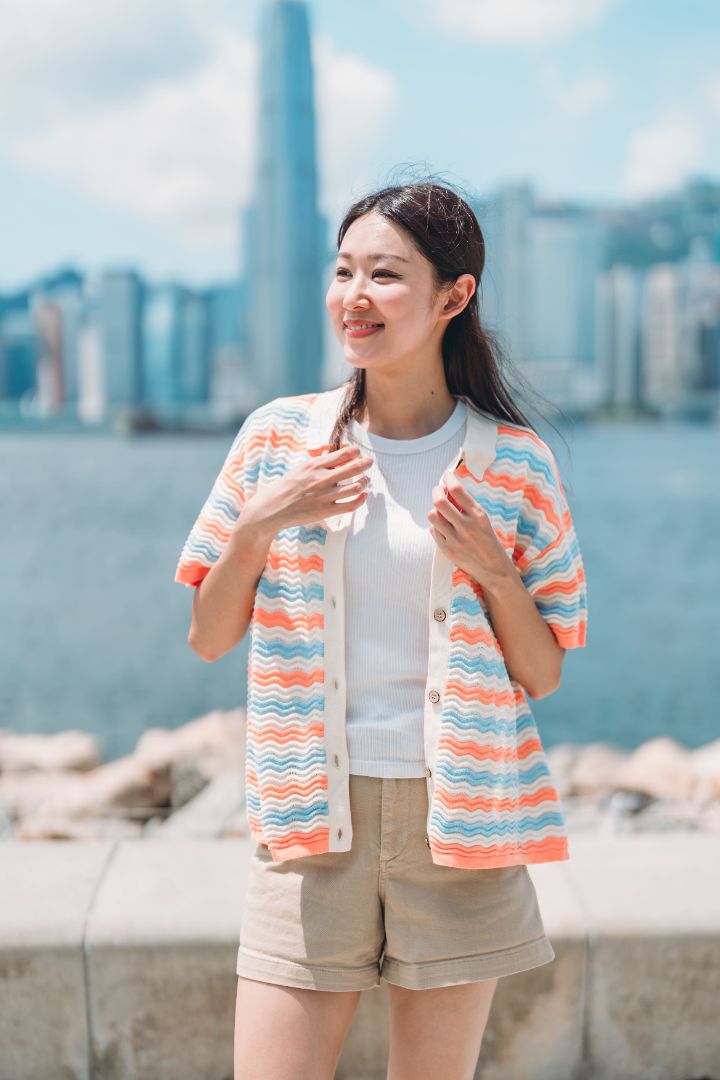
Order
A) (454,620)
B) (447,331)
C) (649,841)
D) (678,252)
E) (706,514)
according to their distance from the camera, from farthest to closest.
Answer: (678,252), (706,514), (649,841), (447,331), (454,620)

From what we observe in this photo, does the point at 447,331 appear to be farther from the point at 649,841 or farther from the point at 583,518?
the point at 583,518

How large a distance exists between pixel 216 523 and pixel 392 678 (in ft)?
1.08

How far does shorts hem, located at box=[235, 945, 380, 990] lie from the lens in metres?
1.53

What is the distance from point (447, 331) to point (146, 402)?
60.2 m

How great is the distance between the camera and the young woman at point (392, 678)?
154 centimetres

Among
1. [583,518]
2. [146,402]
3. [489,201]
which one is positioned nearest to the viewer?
[489,201]

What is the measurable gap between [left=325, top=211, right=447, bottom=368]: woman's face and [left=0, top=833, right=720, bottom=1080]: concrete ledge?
1.13m

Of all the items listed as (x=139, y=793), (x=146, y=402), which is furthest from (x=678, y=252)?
(x=139, y=793)

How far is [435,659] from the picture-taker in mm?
1559

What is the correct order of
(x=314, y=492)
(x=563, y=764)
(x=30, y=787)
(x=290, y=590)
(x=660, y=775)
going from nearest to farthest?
1. (x=314, y=492)
2. (x=290, y=590)
3. (x=660, y=775)
4. (x=30, y=787)
5. (x=563, y=764)

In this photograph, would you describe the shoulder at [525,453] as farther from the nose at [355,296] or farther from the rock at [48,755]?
the rock at [48,755]

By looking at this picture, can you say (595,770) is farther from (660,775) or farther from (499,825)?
(499,825)

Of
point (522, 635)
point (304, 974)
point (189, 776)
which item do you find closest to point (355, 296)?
point (522, 635)

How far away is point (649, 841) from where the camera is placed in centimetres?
259
